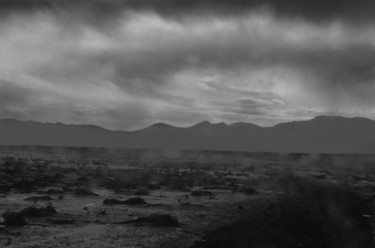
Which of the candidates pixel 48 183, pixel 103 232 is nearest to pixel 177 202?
pixel 103 232

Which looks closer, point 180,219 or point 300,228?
point 300,228

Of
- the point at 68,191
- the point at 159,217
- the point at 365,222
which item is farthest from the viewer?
the point at 68,191

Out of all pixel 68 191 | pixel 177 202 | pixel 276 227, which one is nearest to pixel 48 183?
pixel 68 191

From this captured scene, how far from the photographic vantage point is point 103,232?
20562 mm

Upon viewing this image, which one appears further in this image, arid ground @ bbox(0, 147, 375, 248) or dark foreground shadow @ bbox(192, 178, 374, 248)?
dark foreground shadow @ bbox(192, 178, 374, 248)

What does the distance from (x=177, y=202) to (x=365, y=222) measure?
39.4 ft

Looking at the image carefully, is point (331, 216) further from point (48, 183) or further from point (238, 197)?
point (48, 183)

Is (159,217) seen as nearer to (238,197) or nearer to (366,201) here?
(238,197)

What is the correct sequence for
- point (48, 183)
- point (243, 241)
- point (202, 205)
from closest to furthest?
point (243, 241), point (202, 205), point (48, 183)

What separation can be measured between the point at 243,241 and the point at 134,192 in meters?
19.5

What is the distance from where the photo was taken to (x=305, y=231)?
23312 mm

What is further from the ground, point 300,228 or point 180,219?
point 180,219

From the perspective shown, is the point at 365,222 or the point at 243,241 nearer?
the point at 243,241

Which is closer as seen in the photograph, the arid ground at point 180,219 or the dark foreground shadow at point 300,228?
the arid ground at point 180,219
